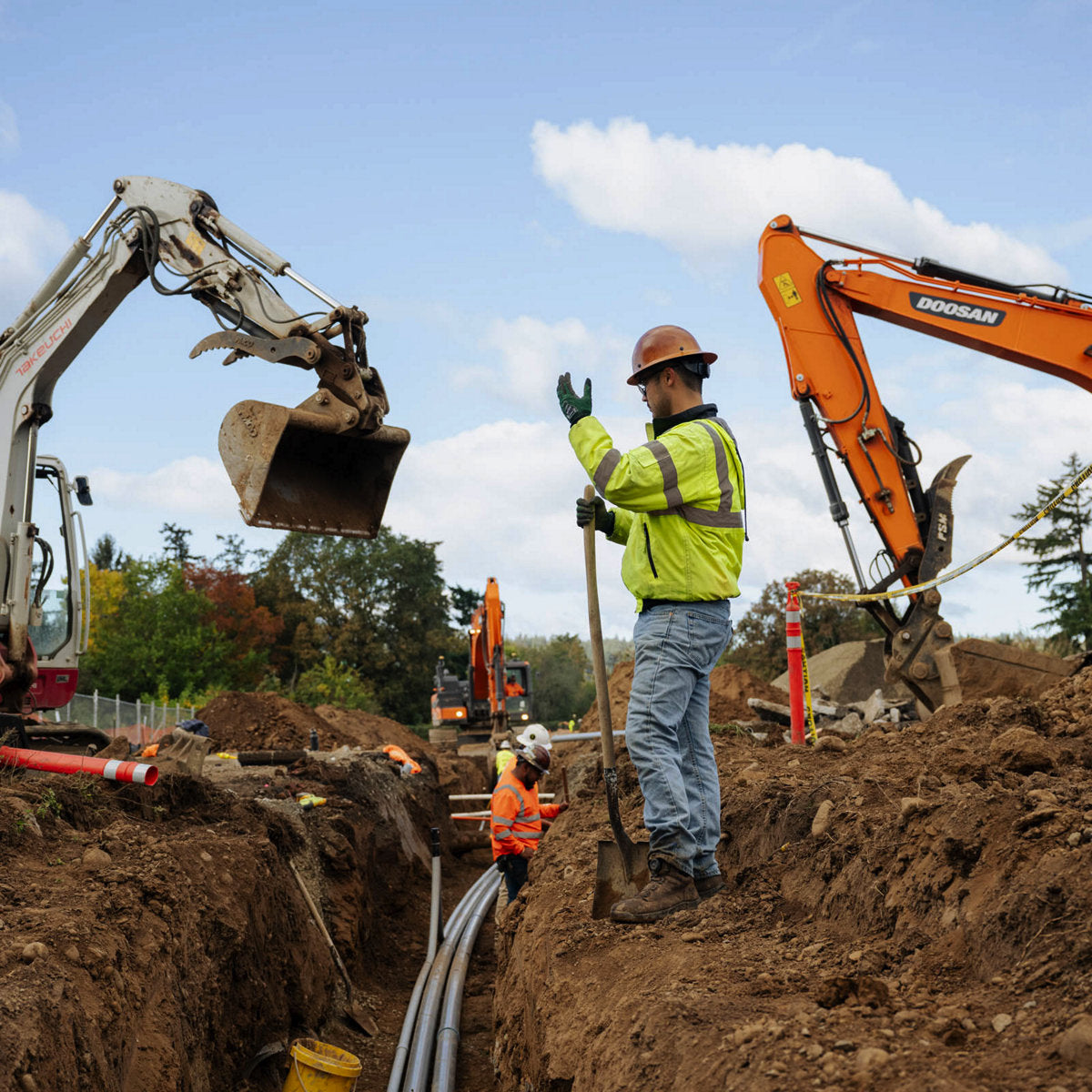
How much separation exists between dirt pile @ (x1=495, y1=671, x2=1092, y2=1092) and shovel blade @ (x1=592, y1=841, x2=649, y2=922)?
0.12m

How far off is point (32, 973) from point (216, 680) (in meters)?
37.1

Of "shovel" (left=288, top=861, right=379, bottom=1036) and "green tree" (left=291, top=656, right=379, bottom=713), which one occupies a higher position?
"green tree" (left=291, top=656, right=379, bottom=713)

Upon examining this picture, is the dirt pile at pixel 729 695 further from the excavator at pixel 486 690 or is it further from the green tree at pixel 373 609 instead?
the green tree at pixel 373 609

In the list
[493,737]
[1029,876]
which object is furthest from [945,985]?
[493,737]

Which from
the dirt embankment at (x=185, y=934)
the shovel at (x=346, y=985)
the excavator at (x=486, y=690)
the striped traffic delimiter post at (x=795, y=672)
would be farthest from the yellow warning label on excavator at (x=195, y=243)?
the excavator at (x=486, y=690)

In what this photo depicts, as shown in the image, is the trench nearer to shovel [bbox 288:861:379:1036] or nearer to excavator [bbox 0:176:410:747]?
shovel [bbox 288:861:379:1036]

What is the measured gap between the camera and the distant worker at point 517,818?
8367 mm

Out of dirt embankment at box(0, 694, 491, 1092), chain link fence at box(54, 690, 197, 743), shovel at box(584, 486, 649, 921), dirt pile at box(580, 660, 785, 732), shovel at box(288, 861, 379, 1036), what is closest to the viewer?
dirt embankment at box(0, 694, 491, 1092)

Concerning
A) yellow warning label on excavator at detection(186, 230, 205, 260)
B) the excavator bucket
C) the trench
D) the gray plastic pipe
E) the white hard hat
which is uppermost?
yellow warning label on excavator at detection(186, 230, 205, 260)

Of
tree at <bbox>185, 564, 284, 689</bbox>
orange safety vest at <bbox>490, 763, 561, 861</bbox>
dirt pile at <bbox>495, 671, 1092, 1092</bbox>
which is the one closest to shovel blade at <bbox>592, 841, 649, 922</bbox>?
dirt pile at <bbox>495, 671, 1092, 1092</bbox>

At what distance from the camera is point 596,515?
480cm

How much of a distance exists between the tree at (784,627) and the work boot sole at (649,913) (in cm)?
2031

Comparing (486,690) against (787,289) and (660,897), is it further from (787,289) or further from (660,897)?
(660,897)

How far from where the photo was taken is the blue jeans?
4.24 meters
